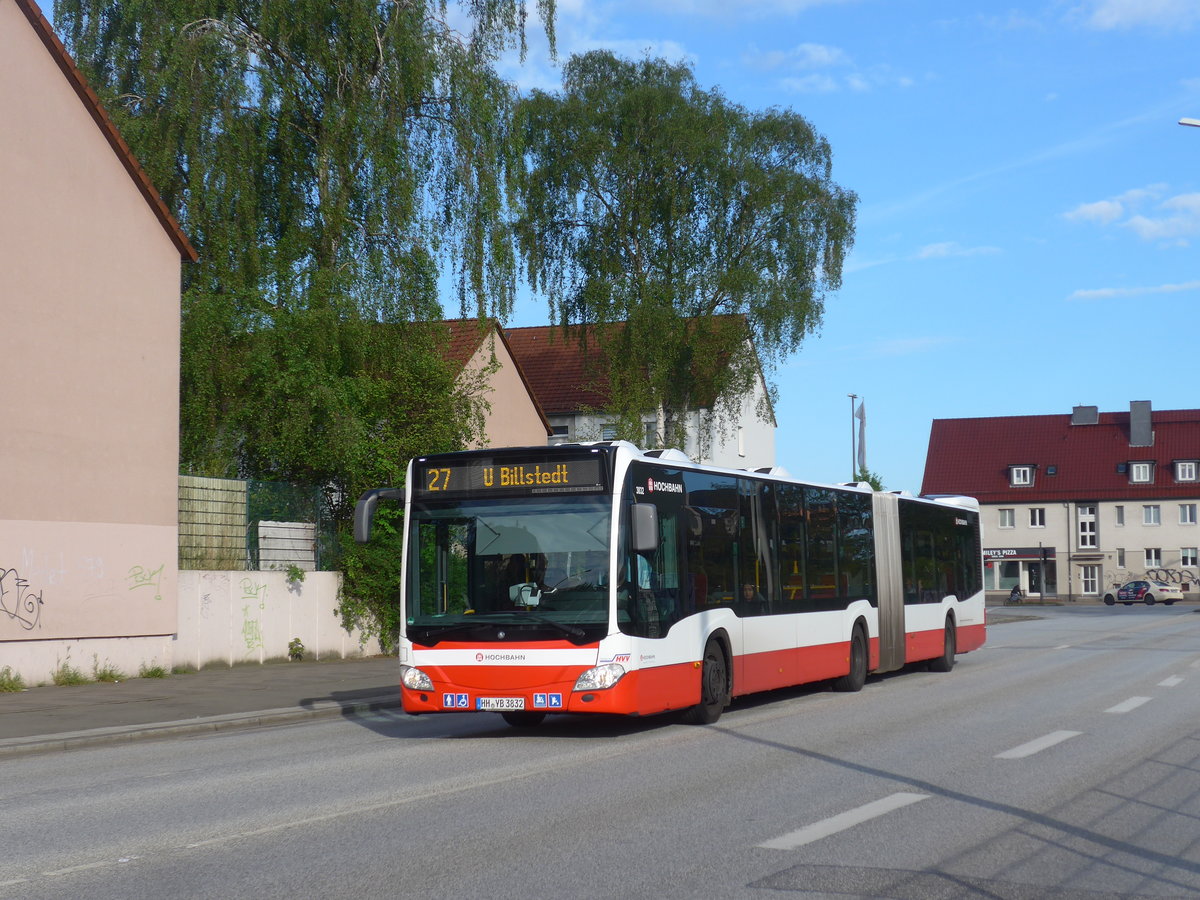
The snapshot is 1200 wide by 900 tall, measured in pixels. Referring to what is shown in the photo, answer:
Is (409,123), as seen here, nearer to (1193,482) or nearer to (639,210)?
(639,210)

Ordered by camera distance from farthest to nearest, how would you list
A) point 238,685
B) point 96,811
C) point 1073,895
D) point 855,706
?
point 238,685, point 855,706, point 96,811, point 1073,895

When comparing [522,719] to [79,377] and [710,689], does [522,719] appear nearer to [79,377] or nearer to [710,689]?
[710,689]

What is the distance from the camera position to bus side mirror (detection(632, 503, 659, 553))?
12.8m

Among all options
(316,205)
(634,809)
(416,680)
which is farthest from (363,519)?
(316,205)

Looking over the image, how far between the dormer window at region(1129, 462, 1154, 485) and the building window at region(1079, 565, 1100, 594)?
613 cm

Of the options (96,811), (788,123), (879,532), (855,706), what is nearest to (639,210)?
(788,123)

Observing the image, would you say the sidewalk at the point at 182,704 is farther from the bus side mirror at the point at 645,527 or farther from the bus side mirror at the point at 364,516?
the bus side mirror at the point at 645,527

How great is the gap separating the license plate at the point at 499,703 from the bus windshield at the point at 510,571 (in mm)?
535

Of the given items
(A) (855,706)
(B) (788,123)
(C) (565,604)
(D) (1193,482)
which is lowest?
(A) (855,706)

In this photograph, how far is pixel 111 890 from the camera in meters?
6.68

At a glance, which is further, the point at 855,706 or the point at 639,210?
the point at 639,210

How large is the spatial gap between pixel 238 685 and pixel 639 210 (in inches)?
969

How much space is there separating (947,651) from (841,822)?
1599 cm

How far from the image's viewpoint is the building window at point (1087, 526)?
91125 mm
